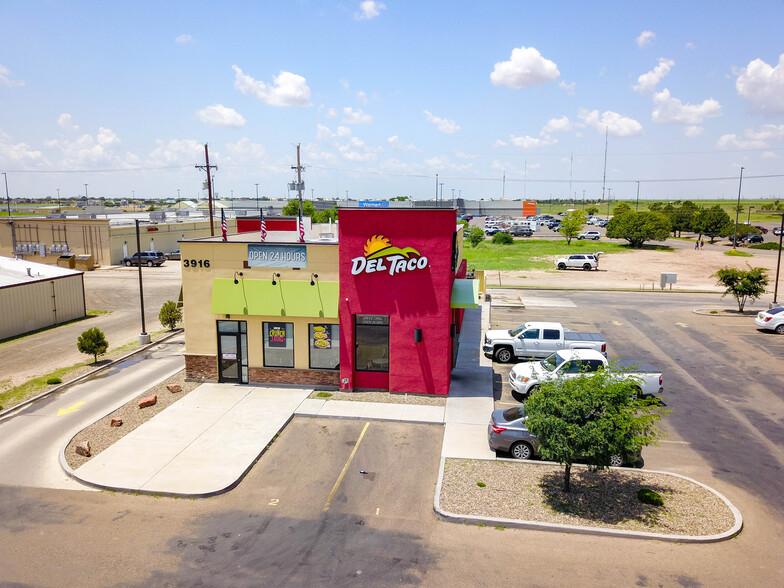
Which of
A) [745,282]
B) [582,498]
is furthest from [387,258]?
[745,282]

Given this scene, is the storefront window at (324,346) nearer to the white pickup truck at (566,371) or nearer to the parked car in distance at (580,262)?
the white pickup truck at (566,371)

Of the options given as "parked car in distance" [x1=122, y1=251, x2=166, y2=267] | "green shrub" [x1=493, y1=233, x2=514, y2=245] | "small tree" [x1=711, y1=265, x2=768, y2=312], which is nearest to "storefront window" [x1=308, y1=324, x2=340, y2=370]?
"small tree" [x1=711, y1=265, x2=768, y2=312]

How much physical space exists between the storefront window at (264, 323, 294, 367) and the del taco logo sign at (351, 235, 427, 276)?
3.99 meters

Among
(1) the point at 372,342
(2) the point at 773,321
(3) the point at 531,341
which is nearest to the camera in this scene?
(1) the point at 372,342

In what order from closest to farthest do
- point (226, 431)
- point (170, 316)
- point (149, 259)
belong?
point (226, 431)
point (170, 316)
point (149, 259)

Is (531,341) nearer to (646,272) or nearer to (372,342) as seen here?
(372,342)

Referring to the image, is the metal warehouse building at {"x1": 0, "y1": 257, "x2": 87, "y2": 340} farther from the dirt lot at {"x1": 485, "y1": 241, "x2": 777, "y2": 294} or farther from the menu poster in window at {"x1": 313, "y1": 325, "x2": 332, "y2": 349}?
the dirt lot at {"x1": 485, "y1": 241, "x2": 777, "y2": 294}

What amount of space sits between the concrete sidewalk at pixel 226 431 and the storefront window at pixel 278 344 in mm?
1021

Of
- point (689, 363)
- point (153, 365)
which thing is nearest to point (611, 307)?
point (689, 363)

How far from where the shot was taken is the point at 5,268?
1591 inches

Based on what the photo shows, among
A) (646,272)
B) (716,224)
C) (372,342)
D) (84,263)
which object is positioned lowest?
(646,272)

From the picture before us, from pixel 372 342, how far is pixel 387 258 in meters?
3.31

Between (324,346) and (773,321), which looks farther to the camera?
(773,321)

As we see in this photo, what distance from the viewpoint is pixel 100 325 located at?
35.8m
